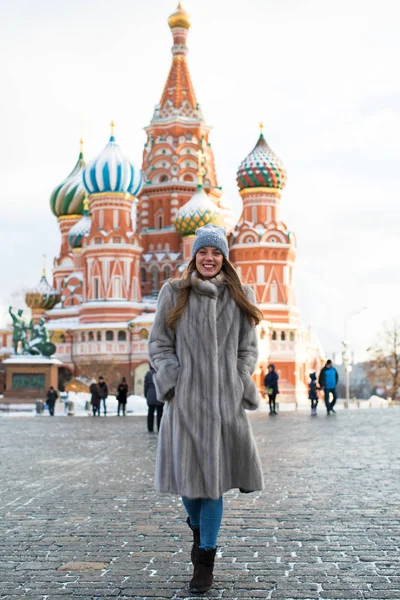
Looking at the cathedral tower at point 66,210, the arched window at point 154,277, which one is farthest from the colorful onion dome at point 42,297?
the arched window at point 154,277

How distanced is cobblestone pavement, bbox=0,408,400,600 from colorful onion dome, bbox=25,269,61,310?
59956 millimetres

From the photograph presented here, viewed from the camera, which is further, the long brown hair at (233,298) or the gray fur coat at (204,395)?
the long brown hair at (233,298)

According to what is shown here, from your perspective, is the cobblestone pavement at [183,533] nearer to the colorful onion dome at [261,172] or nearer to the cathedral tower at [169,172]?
the colorful onion dome at [261,172]

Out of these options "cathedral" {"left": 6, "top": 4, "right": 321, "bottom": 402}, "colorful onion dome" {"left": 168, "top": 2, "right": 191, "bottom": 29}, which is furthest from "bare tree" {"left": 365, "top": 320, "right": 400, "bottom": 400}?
"colorful onion dome" {"left": 168, "top": 2, "right": 191, "bottom": 29}

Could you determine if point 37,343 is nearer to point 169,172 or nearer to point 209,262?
point 169,172

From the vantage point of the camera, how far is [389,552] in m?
5.57

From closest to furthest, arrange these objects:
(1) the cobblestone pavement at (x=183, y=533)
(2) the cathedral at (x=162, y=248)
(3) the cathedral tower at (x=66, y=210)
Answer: (1) the cobblestone pavement at (x=183, y=533) < (2) the cathedral at (x=162, y=248) < (3) the cathedral tower at (x=66, y=210)

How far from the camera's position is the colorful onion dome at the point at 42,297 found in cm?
7088

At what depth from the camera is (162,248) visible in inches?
2554

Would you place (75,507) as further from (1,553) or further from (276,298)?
(276,298)

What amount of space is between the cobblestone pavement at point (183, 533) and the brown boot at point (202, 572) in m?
0.07

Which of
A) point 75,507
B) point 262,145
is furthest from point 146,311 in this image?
point 75,507

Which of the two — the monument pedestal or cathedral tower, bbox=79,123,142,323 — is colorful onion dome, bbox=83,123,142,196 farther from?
the monument pedestal

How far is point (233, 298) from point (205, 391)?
549 mm
